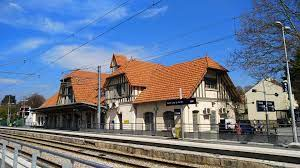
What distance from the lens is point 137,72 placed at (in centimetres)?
4041

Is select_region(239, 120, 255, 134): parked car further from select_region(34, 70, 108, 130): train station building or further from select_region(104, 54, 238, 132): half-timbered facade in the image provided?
select_region(34, 70, 108, 130): train station building

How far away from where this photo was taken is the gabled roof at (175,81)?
1266 inches

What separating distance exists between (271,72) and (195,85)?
7.68 metres

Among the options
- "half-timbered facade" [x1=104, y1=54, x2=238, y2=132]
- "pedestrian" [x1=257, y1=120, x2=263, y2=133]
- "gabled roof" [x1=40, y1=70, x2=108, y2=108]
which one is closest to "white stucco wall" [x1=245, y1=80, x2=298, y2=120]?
"half-timbered facade" [x1=104, y1=54, x2=238, y2=132]

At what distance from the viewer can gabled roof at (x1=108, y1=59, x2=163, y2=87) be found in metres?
38.6

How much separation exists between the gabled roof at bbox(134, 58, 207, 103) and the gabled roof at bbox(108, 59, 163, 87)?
4.36 feet

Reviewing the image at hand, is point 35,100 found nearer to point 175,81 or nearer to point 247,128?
point 175,81

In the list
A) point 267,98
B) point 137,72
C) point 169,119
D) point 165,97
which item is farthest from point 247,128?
point 267,98

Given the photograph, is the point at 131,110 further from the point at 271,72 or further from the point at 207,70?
the point at 271,72

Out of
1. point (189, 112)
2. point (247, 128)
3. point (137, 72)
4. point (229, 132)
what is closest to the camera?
point (229, 132)

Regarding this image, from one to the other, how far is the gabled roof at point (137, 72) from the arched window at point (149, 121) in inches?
174

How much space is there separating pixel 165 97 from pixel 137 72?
851 cm

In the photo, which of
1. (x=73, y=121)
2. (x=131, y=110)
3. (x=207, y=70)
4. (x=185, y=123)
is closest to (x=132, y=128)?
(x=131, y=110)

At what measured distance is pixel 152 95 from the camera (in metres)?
35.3
